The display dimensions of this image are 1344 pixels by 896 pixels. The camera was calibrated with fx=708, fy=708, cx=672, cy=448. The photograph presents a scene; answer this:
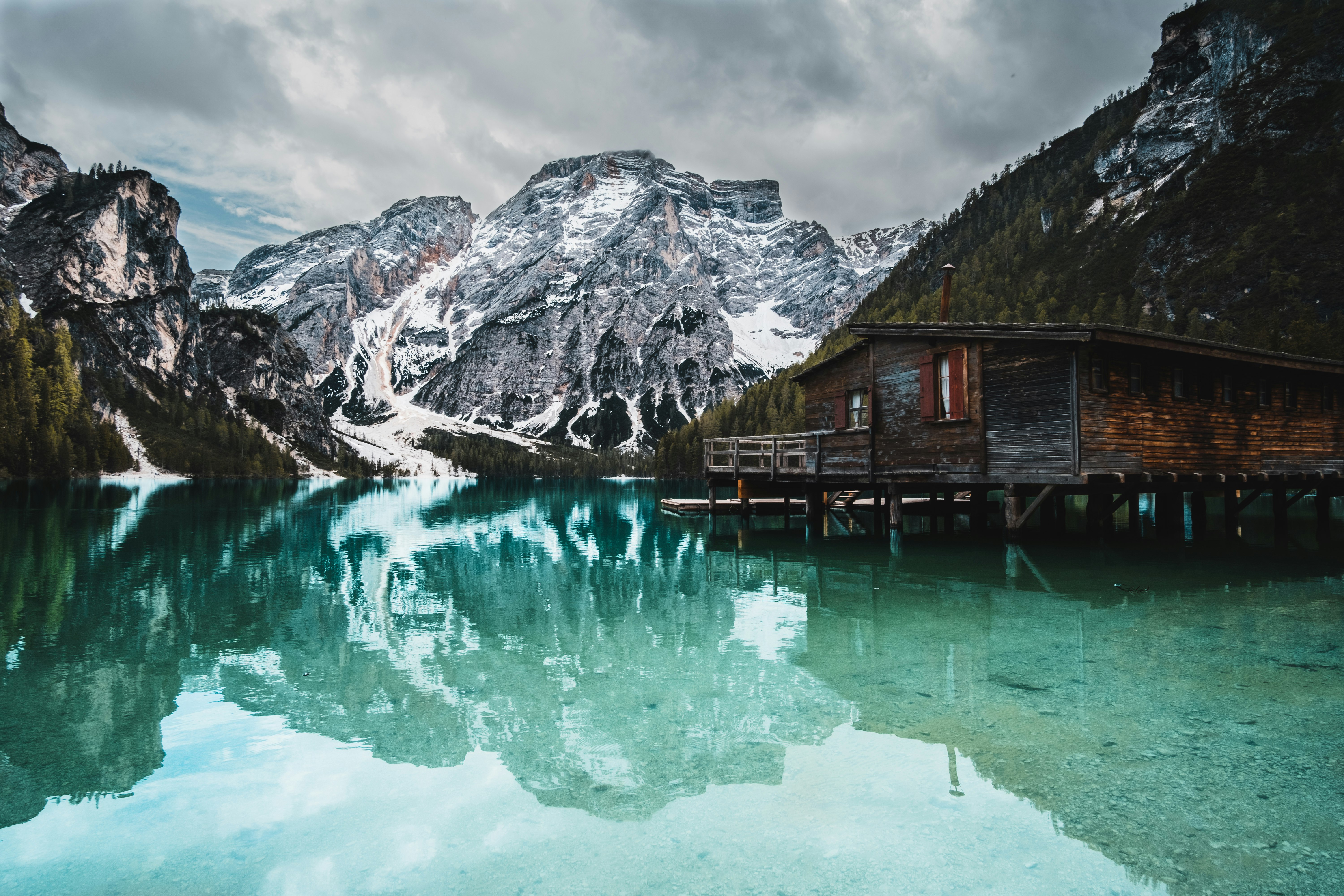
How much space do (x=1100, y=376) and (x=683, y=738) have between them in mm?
20499

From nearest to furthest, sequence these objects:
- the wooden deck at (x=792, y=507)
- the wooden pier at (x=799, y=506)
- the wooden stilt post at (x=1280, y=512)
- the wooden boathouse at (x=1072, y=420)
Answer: the wooden boathouse at (x=1072, y=420) → the wooden stilt post at (x=1280, y=512) → the wooden pier at (x=799, y=506) → the wooden deck at (x=792, y=507)

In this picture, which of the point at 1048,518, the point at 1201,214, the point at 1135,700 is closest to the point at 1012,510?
the point at 1048,518

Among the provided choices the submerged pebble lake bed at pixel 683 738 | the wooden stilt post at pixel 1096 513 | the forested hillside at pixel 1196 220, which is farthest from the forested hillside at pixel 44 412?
the wooden stilt post at pixel 1096 513

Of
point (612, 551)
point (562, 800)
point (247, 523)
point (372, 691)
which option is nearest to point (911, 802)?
point (562, 800)

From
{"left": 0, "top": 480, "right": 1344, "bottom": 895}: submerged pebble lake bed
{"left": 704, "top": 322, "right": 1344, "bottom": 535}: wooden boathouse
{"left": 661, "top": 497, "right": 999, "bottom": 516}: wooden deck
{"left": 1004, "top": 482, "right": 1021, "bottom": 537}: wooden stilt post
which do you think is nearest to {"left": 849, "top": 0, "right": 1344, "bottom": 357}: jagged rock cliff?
{"left": 661, "top": 497, "right": 999, "bottom": 516}: wooden deck

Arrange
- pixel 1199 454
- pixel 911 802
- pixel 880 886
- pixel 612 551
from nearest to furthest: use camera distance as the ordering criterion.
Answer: pixel 880 886
pixel 911 802
pixel 1199 454
pixel 612 551

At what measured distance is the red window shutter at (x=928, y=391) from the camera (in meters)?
26.0

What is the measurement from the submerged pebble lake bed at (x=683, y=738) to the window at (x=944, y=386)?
8480 mm

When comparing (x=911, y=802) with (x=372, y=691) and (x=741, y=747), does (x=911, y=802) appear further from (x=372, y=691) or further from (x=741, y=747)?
(x=372, y=691)

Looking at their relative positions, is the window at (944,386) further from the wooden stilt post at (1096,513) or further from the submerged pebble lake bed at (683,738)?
the submerged pebble lake bed at (683,738)

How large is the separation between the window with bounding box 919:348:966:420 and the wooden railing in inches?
145

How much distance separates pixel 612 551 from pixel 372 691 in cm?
1869

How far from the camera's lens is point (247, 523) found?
41.2m

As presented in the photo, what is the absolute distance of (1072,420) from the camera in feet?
72.6
